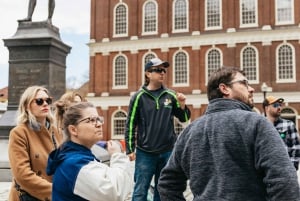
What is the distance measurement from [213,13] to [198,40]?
2.45 metres

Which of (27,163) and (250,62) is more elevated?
(250,62)

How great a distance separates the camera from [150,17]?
1296 inches

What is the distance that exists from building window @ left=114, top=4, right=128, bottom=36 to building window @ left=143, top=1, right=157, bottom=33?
1.73 metres

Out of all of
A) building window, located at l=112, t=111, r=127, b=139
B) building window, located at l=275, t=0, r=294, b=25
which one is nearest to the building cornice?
building window, located at l=275, t=0, r=294, b=25

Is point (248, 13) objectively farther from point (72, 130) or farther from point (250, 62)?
point (72, 130)

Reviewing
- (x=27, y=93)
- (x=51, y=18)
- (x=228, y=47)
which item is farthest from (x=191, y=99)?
(x=27, y=93)

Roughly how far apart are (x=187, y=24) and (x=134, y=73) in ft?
18.6

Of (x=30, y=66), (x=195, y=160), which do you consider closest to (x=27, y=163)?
(x=195, y=160)

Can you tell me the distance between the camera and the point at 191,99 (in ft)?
102

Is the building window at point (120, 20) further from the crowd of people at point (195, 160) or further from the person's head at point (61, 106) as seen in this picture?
the crowd of people at point (195, 160)

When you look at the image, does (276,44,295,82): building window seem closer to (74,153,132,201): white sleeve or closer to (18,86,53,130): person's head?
(18,86,53,130): person's head

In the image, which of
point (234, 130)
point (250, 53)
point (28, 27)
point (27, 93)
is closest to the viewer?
point (234, 130)

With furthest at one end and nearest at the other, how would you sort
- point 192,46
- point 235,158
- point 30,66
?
point 192,46 → point 30,66 → point 235,158

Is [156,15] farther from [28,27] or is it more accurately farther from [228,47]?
[28,27]
